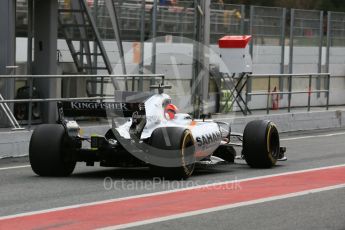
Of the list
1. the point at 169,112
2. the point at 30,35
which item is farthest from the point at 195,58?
the point at 169,112

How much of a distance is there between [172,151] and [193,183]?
646 millimetres

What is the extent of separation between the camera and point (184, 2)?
24641mm

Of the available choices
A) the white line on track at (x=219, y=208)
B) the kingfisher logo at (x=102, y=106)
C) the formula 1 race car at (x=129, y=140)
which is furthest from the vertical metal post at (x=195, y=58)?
the white line on track at (x=219, y=208)

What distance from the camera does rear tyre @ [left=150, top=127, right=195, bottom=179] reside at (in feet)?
39.4

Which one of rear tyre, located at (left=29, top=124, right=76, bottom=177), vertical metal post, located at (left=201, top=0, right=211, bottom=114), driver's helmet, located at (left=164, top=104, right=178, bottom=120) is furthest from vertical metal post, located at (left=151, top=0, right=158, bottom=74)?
rear tyre, located at (left=29, top=124, right=76, bottom=177)

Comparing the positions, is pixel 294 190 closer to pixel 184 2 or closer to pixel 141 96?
pixel 141 96

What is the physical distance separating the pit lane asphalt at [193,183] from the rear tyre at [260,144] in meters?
0.17

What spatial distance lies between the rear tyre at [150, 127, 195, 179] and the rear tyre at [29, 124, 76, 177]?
1310 millimetres

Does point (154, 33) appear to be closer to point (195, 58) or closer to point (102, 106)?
point (195, 58)

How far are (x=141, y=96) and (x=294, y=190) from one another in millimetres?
2733

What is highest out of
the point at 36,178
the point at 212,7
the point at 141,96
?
the point at 212,7

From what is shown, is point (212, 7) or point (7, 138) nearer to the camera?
point (7, 138)

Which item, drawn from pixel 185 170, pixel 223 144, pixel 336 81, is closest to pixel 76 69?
pixel 223 144

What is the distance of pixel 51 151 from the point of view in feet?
41.0
